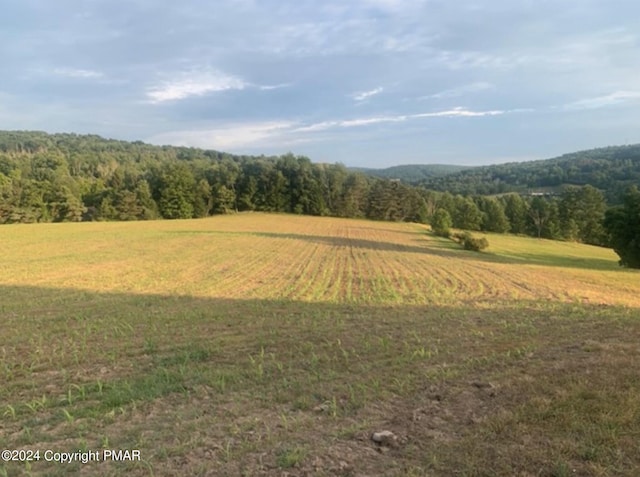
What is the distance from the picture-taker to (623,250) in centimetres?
3588

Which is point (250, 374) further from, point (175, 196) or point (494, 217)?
point (494, 217)

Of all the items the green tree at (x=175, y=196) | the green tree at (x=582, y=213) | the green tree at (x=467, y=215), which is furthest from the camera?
the green tree at (x=467, y=215)

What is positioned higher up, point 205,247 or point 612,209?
point 612,209

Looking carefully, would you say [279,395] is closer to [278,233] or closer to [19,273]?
[19,273]

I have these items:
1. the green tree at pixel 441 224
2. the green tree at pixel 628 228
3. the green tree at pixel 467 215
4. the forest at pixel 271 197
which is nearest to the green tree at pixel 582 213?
the forest at pixel 271 197

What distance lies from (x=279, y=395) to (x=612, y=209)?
41427mm

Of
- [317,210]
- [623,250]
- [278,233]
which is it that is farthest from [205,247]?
[317,210]

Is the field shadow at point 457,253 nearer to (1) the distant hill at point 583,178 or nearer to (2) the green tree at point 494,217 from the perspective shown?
(2) the green tree at point 494,217

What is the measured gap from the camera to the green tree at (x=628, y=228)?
1372 inches

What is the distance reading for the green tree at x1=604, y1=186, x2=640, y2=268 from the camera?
3484cm

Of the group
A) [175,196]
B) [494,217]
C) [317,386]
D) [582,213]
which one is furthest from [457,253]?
[175,196]

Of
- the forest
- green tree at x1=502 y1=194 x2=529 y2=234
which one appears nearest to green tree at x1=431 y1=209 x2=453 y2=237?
the forest

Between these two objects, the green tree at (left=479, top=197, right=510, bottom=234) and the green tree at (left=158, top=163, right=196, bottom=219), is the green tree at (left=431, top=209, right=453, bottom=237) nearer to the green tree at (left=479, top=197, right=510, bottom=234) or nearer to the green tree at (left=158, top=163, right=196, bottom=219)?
the green tree at (left=479, top=197, right=510, bottom=234)

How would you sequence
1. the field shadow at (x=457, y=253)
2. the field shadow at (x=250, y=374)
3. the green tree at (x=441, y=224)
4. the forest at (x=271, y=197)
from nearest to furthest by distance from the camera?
the field shadow at (x=250, y=374)
the field shadow at (x=457, y=253)
the green tree at (x=441, y=224)
the forest at (x=271, y=197)
